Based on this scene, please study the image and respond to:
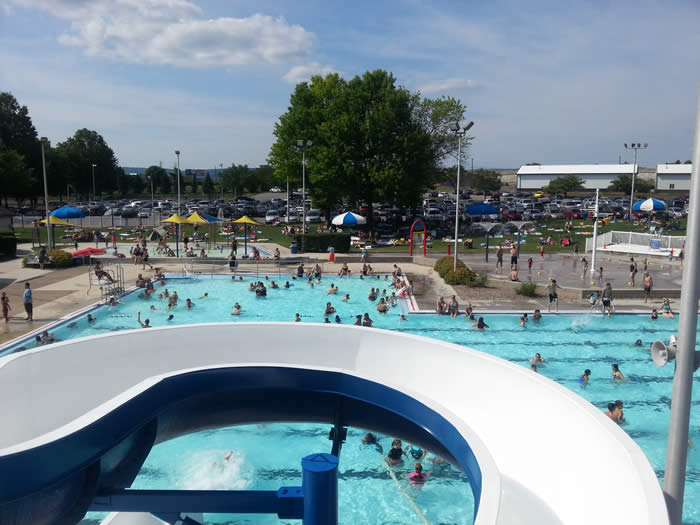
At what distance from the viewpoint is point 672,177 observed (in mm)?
102812

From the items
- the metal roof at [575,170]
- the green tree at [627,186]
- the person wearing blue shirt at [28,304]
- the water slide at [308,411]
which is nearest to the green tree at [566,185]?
the green tree at [627,186]

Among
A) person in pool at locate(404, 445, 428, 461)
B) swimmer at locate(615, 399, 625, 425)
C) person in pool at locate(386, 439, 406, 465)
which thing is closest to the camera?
person in pool at locate(404, 445, 428, 461)

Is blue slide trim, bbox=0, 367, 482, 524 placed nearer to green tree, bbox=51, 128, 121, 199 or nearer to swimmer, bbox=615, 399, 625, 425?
swimmer, bbox=615, 399, 625, 425

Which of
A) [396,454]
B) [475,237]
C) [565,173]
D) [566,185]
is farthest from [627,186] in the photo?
[396,454]

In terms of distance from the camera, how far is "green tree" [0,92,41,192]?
69.0m

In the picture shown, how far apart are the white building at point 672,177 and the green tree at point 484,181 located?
99.7 ft

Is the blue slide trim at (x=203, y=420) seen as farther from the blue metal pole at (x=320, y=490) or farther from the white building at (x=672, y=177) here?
the white building at (x=672, y=177)

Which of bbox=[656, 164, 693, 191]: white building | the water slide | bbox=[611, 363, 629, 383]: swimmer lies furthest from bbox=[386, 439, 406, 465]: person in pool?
bbox=[656, 164, 693, 191]: white building

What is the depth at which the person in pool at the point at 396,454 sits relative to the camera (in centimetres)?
995

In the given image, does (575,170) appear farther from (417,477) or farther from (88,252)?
(417,477)

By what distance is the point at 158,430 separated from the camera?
7.74 meters

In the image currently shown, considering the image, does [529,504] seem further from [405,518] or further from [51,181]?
[51,181]

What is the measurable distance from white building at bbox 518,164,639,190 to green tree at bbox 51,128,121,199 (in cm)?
7871

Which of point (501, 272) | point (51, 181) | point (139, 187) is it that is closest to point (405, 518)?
point (501, 272)
